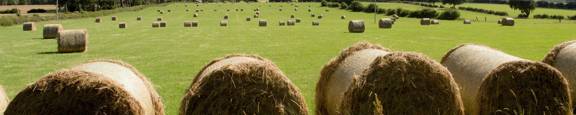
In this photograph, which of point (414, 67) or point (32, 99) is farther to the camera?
point (414, 67)

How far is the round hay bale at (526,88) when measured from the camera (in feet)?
35.0

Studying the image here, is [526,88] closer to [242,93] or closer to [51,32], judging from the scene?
[242,93]

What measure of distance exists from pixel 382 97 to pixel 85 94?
4.87 metres

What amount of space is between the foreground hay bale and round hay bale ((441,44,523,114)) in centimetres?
241

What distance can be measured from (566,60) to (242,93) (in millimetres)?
8461

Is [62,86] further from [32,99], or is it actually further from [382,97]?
[382,97]

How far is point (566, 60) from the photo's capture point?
13.7m

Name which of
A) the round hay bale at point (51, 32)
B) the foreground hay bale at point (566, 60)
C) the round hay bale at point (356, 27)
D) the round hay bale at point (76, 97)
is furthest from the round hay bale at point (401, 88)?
the round hay bale at point (356, 27)

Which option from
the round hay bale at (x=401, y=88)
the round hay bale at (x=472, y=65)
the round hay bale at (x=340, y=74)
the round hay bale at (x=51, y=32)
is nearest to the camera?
the round hay bale at (x=401, y=88)

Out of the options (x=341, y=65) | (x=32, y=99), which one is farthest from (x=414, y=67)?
(x=32, y=99)

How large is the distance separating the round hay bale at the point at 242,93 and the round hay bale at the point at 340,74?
133 centimetres

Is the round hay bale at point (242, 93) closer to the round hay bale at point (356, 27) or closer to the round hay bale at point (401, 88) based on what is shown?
the round hay bale at point (401, 88)

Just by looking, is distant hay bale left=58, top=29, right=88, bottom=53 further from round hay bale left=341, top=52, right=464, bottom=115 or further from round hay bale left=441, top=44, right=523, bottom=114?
round hay bale left=341, top=52, right=464, bottom=115

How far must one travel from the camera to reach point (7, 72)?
22.1 meters
